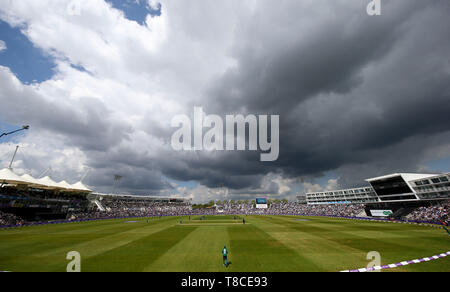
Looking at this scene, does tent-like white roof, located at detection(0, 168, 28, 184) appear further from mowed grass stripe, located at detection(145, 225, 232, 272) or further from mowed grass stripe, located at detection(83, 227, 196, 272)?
mowed grass stripe, located at detection(145, 225, 232, 272)

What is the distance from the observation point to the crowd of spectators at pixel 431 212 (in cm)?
Answer: 4193

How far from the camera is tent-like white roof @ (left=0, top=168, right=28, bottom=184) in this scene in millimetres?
52309

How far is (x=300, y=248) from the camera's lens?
56.8 ft

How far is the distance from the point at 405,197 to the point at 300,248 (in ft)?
241

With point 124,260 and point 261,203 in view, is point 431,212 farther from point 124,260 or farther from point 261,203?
point 124,260

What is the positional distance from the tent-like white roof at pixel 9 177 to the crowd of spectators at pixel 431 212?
365 feet

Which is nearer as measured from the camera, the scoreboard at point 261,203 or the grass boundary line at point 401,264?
the grass boundary line at point 401,264

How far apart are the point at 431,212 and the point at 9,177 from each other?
392ft

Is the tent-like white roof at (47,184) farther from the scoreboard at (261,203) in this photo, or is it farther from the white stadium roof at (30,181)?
the scoreboard at (261,203)

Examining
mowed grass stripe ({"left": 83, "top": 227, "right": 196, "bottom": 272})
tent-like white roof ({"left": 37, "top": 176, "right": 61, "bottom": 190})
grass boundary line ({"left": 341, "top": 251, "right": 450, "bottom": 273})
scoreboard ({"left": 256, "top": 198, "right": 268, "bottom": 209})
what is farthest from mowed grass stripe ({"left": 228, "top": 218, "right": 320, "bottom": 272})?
scoreboard ({"left": 256, "top": 198, "right": 268, "bottom": 209})

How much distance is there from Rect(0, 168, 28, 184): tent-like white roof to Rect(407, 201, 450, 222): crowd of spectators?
11136 centimetres

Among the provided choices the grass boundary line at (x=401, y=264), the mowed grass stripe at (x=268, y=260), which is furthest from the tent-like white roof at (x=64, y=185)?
the grass boundary line at (x=401, y=264)

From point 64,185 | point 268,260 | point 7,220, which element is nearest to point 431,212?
point 268,260
